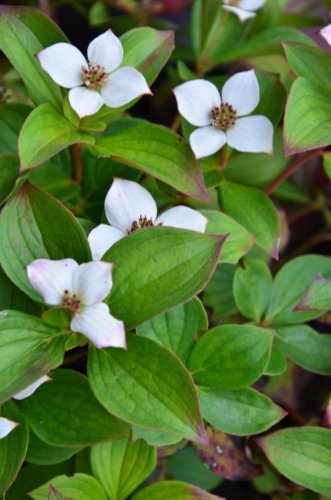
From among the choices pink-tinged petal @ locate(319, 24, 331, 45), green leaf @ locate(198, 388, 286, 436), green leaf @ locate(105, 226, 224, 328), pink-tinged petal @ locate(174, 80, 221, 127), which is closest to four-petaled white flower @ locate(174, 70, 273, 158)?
pink-tinged petal @ locate(174, 80, 221, 127)

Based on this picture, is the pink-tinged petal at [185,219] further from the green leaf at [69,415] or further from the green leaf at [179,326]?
the green leaf at [69,415]

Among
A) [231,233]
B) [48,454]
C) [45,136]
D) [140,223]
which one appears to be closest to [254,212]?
[231,233]

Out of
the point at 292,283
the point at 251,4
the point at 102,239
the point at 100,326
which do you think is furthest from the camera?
the point at 251,4

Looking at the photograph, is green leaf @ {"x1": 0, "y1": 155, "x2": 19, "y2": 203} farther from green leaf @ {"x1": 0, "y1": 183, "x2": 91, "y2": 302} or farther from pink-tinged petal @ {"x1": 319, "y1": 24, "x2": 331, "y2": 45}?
pink-tinged petal @ {"x1": 319, "y1": 24, "x2": 331, "y2": 45}

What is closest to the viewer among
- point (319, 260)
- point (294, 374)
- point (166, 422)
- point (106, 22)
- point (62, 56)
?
point (166, 422)

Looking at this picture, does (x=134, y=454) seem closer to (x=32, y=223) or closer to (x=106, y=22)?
(x=32, y=223)

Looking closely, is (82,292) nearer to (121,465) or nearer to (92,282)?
(92,282)

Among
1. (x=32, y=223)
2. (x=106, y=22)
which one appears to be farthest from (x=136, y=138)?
(x=106, y=22)
